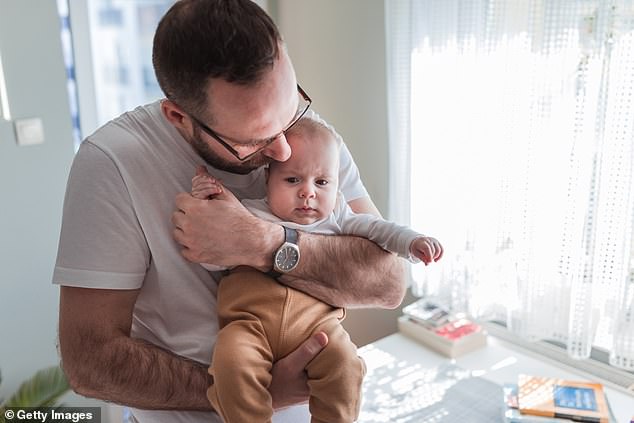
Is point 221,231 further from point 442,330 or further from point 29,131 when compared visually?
point 29,131

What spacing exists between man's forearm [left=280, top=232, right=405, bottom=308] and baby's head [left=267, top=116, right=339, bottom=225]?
0.06m

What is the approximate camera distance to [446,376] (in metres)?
1.93

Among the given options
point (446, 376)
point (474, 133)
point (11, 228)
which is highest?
point (474, 133)

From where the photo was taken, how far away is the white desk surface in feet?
6.36

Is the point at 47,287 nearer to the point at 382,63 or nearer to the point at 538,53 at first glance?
the point at 382,63

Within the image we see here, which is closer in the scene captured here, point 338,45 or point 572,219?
point 572,219

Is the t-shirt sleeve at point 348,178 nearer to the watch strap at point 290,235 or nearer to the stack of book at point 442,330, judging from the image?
Answer: the watch strap at point 290,235

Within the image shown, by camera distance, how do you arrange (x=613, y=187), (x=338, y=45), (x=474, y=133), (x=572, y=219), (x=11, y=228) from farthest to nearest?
(x=338, y=45)
(x=11, y=228)
(x=474, y=133)
(x=572, y=219)
(x=613, y=187)

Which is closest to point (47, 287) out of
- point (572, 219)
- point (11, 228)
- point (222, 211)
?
point (11, 228)

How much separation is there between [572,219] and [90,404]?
2.15 metres

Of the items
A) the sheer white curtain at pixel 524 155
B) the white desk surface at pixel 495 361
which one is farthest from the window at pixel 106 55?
the white desk surface at pixel 495 361

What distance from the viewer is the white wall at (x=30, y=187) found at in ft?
7.84

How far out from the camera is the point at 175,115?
43.7 inches

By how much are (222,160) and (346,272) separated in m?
0.33
